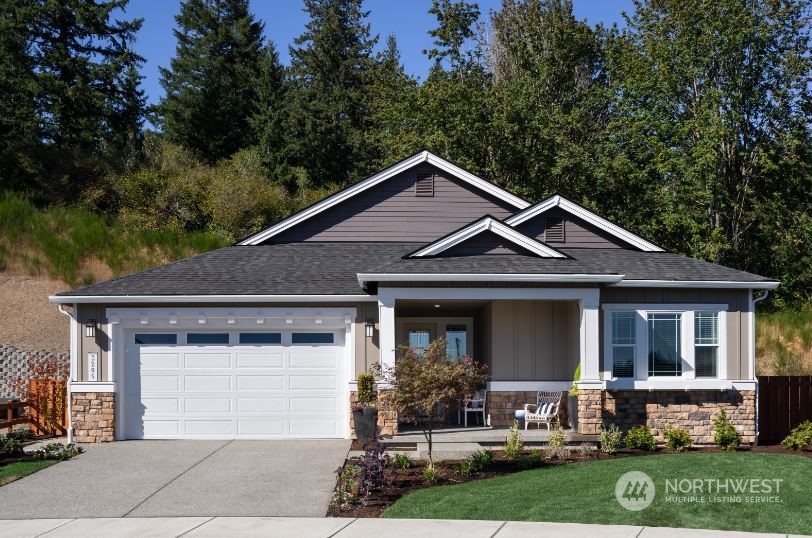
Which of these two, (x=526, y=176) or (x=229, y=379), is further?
(x=526, y=176)

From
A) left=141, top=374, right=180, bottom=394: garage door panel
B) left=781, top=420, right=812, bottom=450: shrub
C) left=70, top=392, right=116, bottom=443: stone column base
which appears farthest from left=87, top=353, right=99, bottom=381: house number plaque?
left=781, top=420, right=812, bottom=450: shrub

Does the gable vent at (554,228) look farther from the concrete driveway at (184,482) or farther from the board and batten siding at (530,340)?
the concrete driveway at (184,482)

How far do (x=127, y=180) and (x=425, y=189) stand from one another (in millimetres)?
18157

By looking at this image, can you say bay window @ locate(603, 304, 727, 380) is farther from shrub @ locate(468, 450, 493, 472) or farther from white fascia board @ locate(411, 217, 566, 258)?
shrub @ locate(468, 450, 493, 472)

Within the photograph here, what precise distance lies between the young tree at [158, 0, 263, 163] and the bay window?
30314 mm

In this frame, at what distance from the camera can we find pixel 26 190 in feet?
120

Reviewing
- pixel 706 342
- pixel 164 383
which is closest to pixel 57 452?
pixel 164 383

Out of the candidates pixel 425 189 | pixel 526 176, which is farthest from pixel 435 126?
pixel 425 189

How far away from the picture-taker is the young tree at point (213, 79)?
45969mm

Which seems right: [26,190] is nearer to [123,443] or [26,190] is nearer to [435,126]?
[435,126]

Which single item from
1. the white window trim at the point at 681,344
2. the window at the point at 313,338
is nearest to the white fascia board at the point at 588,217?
the white window trim at the point at 681,344

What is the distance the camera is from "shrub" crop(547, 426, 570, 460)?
15.4 m

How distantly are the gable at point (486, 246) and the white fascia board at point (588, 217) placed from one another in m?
2.78

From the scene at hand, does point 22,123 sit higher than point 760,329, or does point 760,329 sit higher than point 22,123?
point 22,123
